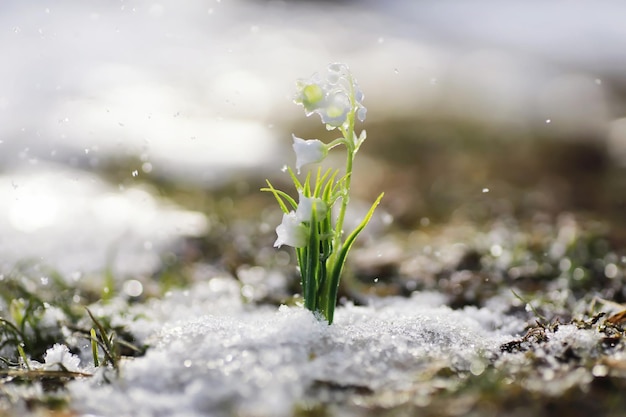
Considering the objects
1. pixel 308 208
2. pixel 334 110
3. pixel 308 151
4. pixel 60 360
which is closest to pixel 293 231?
pixel 308 208

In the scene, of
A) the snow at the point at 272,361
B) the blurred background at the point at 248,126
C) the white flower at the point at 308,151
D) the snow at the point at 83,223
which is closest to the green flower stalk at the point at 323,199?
the white flower at the point at 308,151

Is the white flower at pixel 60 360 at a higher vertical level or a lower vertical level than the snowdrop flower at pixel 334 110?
lower

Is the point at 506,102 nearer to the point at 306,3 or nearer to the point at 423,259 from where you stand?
the point at 423,259

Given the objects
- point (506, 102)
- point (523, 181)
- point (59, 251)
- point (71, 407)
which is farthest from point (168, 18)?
point (71, 407)

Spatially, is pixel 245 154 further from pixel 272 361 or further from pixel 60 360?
pixel 272 361

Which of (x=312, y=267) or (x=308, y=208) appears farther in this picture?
(x=312, y=267)

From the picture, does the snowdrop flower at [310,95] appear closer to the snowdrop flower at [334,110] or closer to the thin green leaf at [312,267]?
the snowdrop flower at [334,110]

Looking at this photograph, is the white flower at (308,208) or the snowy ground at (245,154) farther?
the white flower at (308,208)
